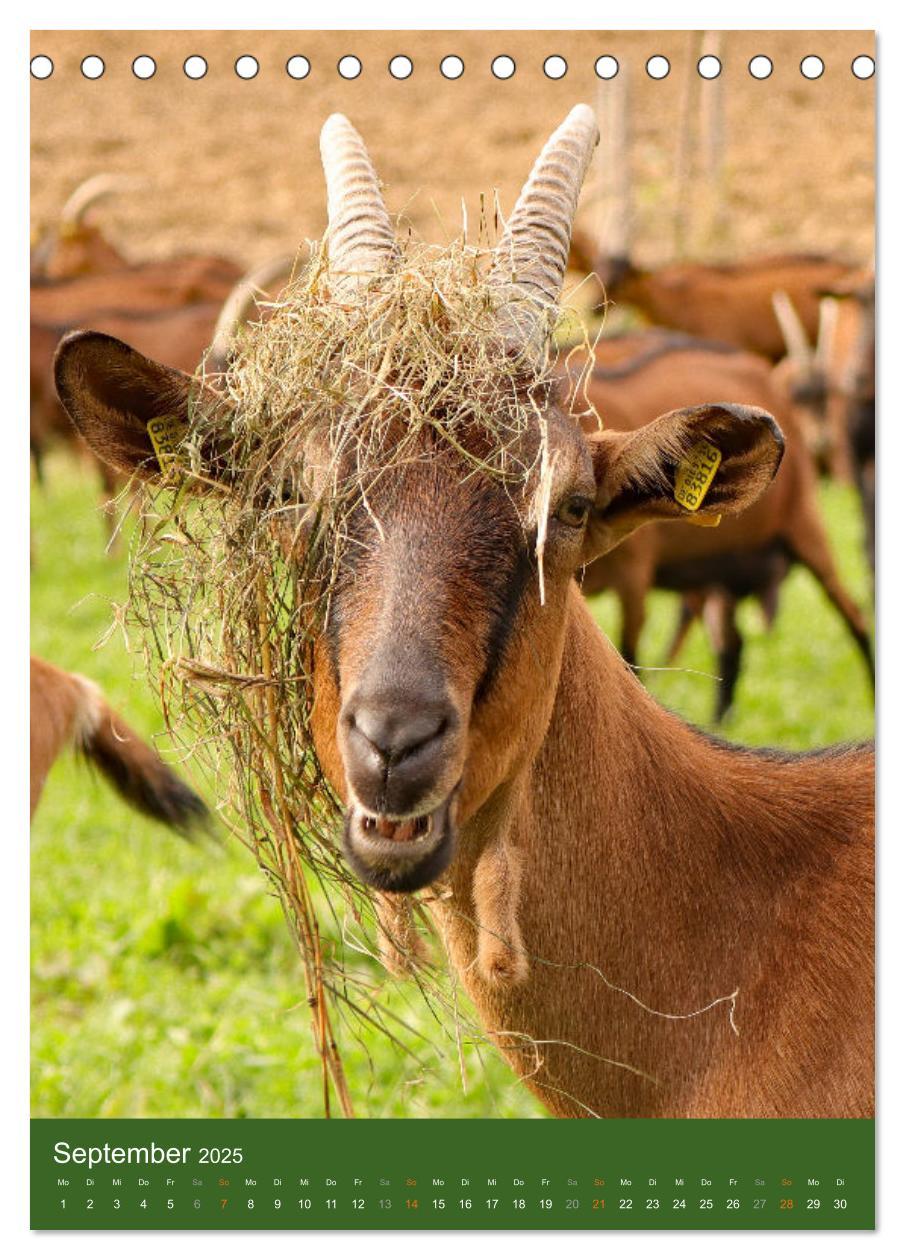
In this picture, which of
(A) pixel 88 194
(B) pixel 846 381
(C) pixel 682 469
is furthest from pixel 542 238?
(A) pixel 88 194

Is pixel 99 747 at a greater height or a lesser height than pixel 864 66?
lesser

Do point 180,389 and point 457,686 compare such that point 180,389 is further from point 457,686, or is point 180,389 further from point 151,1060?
point 151,1060

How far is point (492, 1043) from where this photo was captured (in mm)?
3049

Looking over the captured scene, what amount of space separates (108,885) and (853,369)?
566 cm

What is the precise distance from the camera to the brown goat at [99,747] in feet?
14.3

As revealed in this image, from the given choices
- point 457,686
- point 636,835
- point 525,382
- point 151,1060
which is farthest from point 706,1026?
point 151,1060

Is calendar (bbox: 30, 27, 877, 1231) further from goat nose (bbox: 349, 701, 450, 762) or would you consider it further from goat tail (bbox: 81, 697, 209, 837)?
goat tail (bbox: 81, 697, 209, 837)

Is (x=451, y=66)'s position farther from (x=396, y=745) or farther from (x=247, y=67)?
(x=396, y=745)

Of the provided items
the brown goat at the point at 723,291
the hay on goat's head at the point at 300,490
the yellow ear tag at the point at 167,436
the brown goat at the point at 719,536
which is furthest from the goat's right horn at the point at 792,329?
the yellow ear tag at the point at 167,436

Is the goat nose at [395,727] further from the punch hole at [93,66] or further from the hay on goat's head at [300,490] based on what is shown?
the punch hole at [93,66]

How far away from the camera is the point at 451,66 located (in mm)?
3408

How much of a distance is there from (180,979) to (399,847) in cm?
334

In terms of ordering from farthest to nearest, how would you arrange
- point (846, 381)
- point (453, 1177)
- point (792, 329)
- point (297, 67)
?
1. point (792, 329)
2. point (846, 381)
3. point (297, 67)
4. point (453, 1177)

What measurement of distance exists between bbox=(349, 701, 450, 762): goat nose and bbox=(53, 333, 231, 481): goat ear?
72 centimetres
